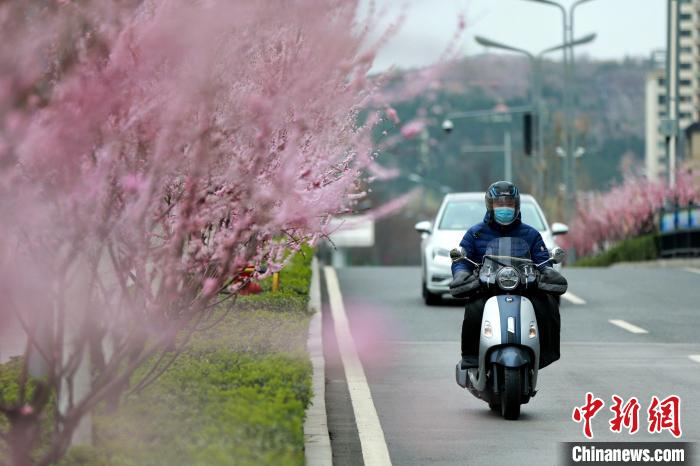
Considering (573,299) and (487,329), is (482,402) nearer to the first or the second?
(487,329)

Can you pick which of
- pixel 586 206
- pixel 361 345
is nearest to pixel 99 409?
pixel 361 345

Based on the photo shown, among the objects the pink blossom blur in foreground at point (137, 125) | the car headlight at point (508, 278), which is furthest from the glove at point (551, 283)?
the pink blossom blur in foreground at point (137, 125)

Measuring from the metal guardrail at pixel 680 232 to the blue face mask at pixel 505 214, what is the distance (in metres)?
27.3

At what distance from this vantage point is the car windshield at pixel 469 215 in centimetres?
2353

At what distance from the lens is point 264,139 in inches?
248

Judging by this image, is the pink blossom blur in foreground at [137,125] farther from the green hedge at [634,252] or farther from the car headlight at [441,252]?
the green hedge at [634,252]

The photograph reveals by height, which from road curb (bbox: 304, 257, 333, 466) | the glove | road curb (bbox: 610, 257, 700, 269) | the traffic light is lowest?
road curb (bbox: 610, 257, 700, 269)

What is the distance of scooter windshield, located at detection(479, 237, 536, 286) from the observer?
11.0 meters

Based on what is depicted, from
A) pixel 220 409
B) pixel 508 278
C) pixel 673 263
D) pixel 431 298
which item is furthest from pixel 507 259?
pixel 673 263

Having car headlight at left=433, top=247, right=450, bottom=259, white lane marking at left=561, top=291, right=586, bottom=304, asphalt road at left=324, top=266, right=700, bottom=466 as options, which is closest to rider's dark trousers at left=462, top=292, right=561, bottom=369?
asphalt road at left=324, top=266, right=700, bottom=466

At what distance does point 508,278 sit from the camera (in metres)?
10.9

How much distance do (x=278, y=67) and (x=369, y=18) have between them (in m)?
0.88

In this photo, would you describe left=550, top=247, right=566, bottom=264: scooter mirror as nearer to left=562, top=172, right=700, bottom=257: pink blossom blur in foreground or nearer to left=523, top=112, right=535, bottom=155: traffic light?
left=562, top=172, right=700, bottom=257: pink blossom blur in foreground

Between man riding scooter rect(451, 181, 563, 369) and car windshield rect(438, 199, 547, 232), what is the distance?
12.1 m
